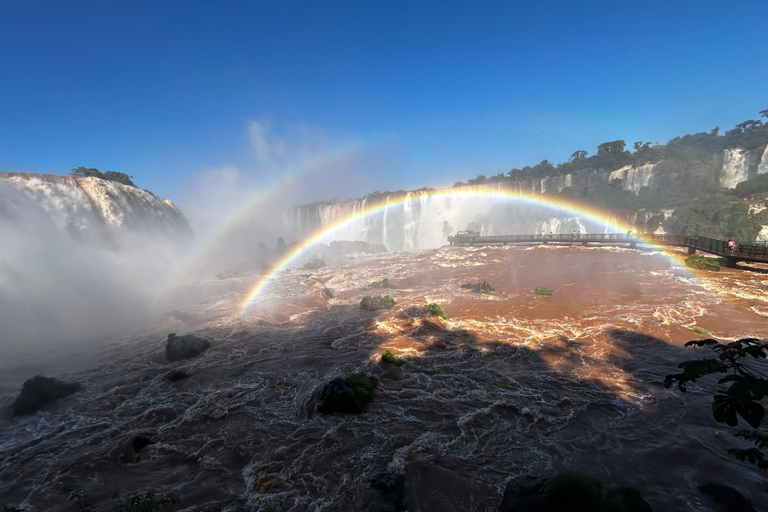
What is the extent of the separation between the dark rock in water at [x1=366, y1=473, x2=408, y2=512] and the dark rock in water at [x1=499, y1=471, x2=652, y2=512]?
1.61 m

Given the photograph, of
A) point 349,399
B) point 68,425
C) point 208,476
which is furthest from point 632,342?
point 68,425

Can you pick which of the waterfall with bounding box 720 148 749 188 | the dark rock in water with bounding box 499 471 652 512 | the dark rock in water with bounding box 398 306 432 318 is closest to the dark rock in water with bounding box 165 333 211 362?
the dark rock in water with bounding box 398 306 432 318

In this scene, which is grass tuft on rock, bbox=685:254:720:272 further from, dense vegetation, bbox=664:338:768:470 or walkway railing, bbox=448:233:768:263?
dense vegetation, bbox=664:338:768:470

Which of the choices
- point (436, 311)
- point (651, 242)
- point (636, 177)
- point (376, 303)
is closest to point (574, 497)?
point (436, 311)

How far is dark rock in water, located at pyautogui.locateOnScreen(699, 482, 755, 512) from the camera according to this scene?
460 cm

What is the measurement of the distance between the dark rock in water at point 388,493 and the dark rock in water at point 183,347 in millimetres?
10069

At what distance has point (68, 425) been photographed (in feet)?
27.0

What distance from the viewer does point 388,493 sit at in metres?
5.16

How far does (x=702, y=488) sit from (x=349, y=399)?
6.65 m

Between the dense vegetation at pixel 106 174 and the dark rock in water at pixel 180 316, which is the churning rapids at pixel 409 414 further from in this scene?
the dense vegetation at pixel 106 174

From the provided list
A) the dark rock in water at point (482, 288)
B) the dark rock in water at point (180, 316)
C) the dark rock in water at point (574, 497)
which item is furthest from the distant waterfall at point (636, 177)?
the dark rock in water at point (180, 316)

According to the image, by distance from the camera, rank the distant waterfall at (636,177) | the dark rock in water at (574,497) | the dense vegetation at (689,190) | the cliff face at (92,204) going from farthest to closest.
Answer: the distant waterfall at (636,177), the dense vegetation at (689,190), the cliff face at (92,204), the dark rock in water at (574,497)

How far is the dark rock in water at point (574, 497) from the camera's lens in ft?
12.4

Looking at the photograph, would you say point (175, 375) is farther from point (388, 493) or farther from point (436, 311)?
point (436, 311)
